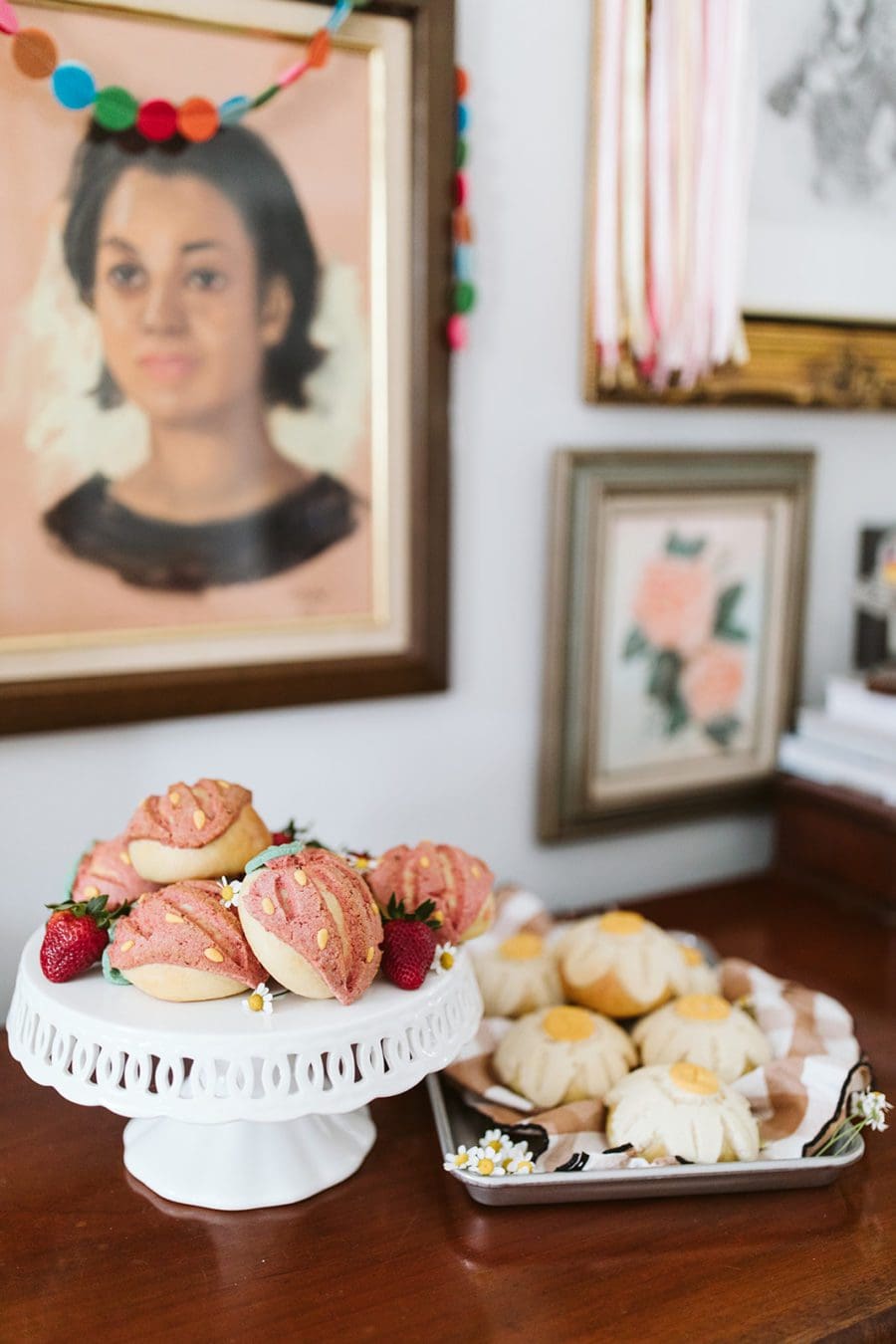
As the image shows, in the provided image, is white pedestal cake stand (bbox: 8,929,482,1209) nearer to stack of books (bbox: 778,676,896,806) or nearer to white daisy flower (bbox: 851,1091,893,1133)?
white daisy flower (bbox: 851,1091,893,1133)

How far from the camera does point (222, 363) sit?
96cm

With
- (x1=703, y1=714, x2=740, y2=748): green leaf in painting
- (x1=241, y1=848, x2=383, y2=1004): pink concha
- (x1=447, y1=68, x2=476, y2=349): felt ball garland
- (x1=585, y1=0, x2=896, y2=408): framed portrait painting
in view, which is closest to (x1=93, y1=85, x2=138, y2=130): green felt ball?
(x1=447, y1=68, x2=476, y2=349): felt ball garland

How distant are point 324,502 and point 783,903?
672mm

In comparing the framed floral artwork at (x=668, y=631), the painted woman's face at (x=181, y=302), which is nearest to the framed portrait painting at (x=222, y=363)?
the painted woman's face at (x=181, y=302)

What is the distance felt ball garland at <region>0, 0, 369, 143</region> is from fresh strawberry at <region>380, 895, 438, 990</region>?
2.10 feet

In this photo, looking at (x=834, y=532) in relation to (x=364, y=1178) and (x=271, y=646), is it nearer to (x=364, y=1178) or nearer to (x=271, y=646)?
(x=271, y=646)

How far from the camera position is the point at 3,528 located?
2.98ft

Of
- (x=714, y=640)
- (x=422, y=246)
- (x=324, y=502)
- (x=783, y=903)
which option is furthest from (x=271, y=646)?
(x=783, y=903)

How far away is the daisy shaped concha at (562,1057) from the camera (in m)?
0.82

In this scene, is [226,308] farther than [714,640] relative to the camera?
Result: No

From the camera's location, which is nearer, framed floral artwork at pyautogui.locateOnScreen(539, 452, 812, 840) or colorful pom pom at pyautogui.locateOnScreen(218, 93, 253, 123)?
colorful pom pom at pyautogui.locateOnScreen(218, 93, 253, 123)

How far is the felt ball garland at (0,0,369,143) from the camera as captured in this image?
2.72 ft

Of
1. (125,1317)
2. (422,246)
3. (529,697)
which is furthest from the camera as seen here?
(529,697)

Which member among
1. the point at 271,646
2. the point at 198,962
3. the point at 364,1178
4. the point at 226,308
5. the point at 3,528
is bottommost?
the point at 364,1178
